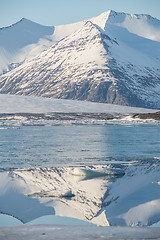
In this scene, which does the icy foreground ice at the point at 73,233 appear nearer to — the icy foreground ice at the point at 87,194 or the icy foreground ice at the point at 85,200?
the icy foreground ice at the point at 85,200

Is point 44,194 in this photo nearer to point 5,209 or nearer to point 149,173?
point 5,209

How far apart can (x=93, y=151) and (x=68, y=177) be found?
1050 cm

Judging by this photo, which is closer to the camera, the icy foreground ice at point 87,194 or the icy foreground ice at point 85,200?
the icy foreground ice at point 85,200

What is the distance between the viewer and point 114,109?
14575 centimetres

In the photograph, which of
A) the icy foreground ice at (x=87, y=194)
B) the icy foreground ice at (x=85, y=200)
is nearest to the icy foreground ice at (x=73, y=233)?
the icy foreground ice at (x=85, y=200)

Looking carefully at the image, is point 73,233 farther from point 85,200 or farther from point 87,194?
point 87,194

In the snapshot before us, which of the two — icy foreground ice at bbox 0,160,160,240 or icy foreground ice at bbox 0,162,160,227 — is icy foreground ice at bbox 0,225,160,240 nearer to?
icy foreground ice at bbox 0,160,160,240

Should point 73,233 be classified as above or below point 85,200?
above

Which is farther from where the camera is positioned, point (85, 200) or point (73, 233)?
point (85, 200)

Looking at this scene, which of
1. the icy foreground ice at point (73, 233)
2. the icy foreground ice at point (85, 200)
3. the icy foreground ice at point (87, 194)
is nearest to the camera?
the icy foreground ice at point (73, 233)

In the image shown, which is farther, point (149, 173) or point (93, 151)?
point (93, 151)

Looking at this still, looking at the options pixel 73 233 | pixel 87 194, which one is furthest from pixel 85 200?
pixel 73 233

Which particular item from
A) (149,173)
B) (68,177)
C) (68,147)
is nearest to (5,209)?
(68,177)

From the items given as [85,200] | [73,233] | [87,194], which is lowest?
[87,194]
